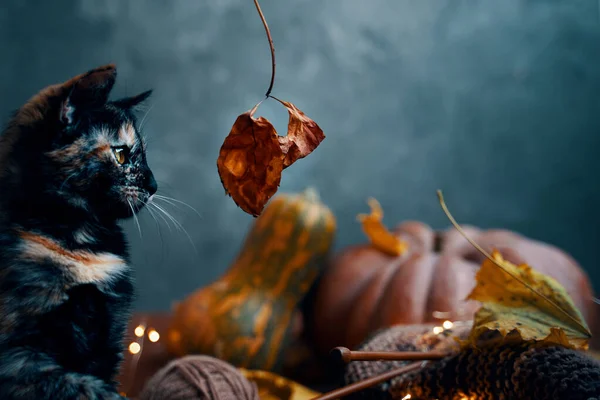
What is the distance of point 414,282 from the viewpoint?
0.96 metres

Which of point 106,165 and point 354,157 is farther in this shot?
point 354,157

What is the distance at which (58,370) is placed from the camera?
0.30 metres

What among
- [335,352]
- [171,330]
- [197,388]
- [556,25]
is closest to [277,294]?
[171,330]

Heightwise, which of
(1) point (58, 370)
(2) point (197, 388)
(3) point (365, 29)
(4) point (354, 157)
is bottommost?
(2) point (197, 388)

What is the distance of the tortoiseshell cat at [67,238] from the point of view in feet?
0.98

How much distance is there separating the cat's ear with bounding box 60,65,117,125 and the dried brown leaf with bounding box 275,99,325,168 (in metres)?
0.11

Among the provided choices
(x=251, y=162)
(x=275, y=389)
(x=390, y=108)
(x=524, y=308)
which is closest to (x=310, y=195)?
(x=390, y=108)

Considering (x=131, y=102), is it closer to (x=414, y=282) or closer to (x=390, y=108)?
(x=414, y=282)

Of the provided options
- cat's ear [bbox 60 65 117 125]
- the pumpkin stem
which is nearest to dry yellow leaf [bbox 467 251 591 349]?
cat's ear [bbox 60 65 117 125]

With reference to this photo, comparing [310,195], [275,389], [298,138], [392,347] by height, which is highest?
[298,138]

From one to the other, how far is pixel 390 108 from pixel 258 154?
105cm

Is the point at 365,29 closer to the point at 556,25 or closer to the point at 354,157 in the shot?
the point at 354,157

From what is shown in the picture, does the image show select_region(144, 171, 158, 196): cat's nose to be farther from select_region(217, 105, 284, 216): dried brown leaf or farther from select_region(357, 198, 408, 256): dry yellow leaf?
select_region(357, 198, 408, 256): dry yellow leaf

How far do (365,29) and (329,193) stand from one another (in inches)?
15.8
